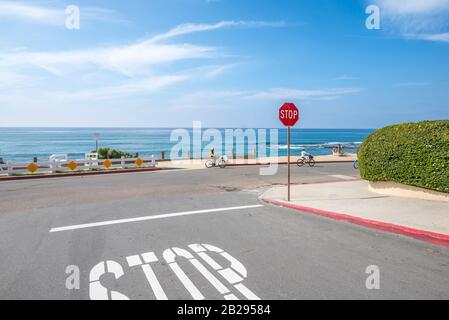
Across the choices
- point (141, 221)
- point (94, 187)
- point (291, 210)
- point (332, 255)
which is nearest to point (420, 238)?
point (332, 255)

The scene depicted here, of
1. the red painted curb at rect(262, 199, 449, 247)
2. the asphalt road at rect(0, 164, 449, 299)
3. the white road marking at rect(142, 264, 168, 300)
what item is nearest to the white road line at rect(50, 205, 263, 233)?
the asphalt road at rect(0, 164, 449, 299)

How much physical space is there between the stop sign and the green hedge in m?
3.55

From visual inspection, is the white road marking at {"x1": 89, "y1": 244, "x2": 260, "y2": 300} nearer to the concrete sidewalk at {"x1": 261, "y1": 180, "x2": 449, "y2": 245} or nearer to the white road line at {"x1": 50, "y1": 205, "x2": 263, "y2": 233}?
the white road line at {"x1": 50, "y1": 205, "x2": 263, "y2": 233}

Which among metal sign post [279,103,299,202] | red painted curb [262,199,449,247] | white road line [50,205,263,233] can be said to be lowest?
white road line [50,205,263,233]

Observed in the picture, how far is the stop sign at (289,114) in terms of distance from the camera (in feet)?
31.7

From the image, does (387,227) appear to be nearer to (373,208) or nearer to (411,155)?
(373,208)

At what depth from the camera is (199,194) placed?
1182 centimetres

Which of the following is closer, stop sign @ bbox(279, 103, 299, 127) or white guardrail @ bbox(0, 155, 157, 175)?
stop sign @ bbox(279, 103, 299, 127)

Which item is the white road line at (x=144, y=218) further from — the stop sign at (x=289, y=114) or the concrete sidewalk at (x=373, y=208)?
the stop sign at (x=289, y=114)

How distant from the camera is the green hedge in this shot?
29.2ft

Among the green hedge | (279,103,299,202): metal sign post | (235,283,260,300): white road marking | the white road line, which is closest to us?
(235,283,260,300): white road marking

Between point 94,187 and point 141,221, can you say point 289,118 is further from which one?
point 94,187

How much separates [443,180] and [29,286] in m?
10.3

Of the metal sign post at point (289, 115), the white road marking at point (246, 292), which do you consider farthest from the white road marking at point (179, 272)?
the metal sign post at point (289, 115)
